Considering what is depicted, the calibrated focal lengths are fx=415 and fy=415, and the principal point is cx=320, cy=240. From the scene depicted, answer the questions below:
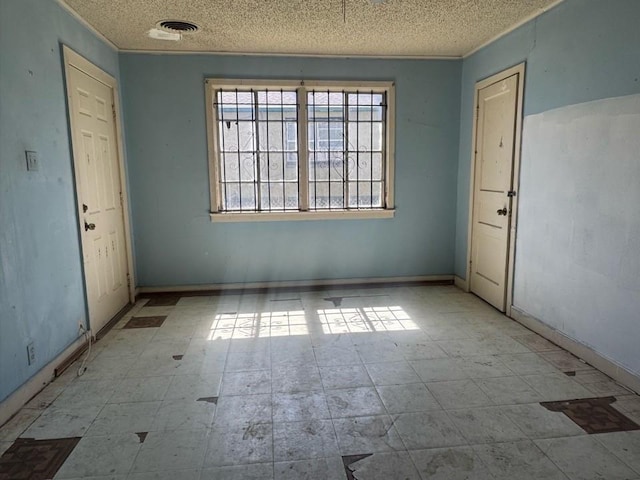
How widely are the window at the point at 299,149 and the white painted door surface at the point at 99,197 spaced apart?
3.31 ft

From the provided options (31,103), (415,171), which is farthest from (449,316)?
(31,103)

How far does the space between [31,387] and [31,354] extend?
202 mm

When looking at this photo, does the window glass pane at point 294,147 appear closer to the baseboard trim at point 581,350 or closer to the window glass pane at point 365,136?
the window glass pane at point 365,136

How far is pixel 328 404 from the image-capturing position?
2525 mm

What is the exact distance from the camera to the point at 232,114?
15.4 ft

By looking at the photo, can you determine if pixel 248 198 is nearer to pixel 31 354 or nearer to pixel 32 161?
pixel 32 161

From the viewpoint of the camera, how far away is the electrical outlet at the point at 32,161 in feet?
8.71

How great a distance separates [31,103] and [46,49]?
19.3 inches

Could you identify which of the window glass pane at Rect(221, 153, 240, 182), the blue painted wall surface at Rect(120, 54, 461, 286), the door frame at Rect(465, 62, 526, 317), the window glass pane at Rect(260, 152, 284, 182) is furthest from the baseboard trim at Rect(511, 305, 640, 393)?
the window glass pane at Rect(221, 153, 240, 182)

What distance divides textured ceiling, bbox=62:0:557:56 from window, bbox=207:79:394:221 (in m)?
0.47

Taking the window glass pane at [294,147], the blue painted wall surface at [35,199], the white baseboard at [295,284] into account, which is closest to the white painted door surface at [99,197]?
the blue painted wall surface at [35,199]

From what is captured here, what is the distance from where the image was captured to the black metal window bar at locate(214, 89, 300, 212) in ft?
15.4

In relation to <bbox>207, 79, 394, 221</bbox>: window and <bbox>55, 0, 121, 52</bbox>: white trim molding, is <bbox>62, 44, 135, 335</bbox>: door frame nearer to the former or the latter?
<bbox>55, 0, 121, 52</bbox>: white trim molding

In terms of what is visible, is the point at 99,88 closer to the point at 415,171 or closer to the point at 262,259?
the point at 262,259
